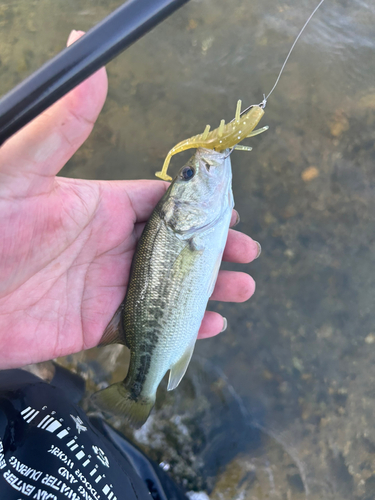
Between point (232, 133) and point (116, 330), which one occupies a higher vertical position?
point (232, 133)

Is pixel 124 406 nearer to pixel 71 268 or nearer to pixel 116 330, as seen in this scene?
pixel 116 330

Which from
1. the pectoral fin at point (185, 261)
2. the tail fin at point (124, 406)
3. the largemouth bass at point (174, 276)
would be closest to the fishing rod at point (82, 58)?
the largemouth bass at point (174, 276)

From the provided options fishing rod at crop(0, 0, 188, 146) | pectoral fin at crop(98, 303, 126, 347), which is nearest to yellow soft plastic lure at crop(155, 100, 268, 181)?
fishing rod at crop(0, 0, 188, 146)

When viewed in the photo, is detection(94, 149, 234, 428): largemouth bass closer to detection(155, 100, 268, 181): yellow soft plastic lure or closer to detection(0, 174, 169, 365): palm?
detection(155, 100, 268, 181): yellow soft plastic lure

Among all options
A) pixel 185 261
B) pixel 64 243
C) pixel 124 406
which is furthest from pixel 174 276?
pixel 124 406

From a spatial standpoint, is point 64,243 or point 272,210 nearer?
point 64,243

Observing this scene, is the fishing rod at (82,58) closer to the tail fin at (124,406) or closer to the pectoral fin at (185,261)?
the pectoral fin at (185,261)
